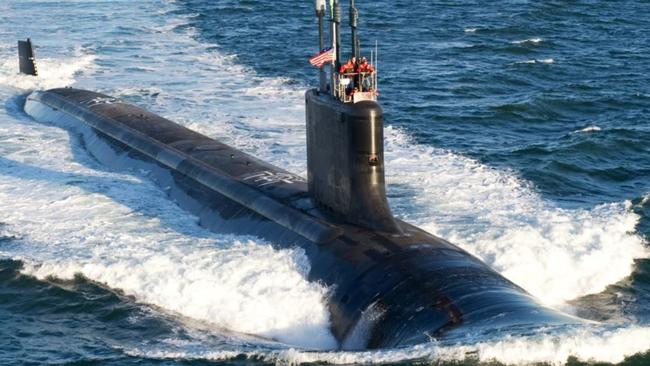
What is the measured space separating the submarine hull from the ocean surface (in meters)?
0.47

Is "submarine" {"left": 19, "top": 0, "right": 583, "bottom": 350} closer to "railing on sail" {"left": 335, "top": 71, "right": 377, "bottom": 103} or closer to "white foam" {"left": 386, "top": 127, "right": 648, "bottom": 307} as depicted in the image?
"railing on sail" {"left": 335, "top": 71, "right": 377, "bottom": 103}

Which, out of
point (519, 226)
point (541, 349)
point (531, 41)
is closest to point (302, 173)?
point (519, 226)

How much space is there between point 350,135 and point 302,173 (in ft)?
29.4

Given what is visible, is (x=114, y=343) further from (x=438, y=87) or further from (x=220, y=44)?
(x=220, y=44)

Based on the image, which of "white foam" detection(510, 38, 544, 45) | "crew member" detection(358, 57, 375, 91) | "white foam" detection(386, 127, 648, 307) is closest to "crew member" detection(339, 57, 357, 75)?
"crew member" detection(358, 57, 375, 91)

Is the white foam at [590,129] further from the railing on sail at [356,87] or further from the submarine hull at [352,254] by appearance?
the railing on sail at [356,87]

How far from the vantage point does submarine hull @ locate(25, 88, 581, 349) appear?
51.1 feet

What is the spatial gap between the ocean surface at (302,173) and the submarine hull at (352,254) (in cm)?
47

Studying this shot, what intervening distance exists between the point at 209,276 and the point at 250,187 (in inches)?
125

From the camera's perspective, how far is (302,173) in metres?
27.0

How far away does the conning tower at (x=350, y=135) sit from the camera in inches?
711

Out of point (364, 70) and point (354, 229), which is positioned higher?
point (364, 70)

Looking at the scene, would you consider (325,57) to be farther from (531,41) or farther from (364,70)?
(531,41)

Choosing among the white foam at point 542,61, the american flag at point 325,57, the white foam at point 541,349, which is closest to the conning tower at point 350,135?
the american flag at point 325,57
